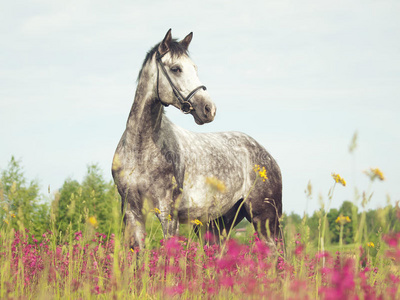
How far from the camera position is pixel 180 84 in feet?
20.2

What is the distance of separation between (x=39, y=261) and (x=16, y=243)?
40.7 inches

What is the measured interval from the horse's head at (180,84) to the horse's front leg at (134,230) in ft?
5.42

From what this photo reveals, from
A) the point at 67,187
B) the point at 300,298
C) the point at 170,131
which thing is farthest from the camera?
the point at 67,187

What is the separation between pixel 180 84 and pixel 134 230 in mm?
2208

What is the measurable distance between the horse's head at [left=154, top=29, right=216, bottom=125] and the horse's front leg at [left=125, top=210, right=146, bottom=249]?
5.42 feet

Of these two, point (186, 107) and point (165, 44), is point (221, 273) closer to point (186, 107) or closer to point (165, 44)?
point (186, 107)

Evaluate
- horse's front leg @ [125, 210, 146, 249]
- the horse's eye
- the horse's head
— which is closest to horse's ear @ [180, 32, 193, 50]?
the horse's head

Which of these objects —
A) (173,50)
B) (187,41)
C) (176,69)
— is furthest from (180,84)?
(187,41)

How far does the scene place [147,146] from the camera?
633 cm

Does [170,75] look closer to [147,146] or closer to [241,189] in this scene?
[147,146]

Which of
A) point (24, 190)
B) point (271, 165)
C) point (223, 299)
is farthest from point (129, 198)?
point (24, 190)

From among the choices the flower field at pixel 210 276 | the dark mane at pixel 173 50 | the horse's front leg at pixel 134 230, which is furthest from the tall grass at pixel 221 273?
the dark mane at pixel 173 50

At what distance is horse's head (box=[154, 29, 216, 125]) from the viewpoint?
599 cm

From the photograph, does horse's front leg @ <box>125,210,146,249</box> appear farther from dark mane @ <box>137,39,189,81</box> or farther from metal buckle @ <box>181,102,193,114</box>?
dark mane @ <box>137,39,189,81</box>
